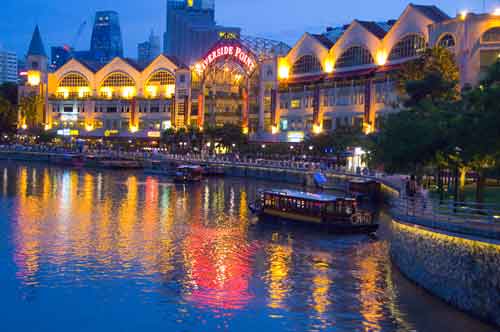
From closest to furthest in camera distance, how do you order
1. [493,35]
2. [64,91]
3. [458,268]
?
1. [458,268]
2. [493,35]
3. [64,91]

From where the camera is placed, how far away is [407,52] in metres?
97.3

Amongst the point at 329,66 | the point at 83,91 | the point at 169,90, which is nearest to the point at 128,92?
the point at 169,90

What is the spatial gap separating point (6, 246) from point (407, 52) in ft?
231

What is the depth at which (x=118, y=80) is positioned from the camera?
15838 cm

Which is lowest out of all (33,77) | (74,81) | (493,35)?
(493,35)

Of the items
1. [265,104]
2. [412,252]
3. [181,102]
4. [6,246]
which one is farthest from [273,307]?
[181,102]

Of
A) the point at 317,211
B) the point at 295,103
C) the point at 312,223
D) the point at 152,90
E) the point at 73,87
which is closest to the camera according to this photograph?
the point at 317,211

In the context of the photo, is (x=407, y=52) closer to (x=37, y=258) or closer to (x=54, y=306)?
(x=37, y=258)

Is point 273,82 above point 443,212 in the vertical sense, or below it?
above

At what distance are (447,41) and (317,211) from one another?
149 ft

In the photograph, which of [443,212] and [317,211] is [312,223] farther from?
[443,212]

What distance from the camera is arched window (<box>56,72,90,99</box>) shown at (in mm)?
161125

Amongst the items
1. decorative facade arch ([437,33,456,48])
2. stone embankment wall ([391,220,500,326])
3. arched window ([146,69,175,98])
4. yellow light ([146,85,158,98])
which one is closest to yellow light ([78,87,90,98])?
arched window ([146,69,175,98])

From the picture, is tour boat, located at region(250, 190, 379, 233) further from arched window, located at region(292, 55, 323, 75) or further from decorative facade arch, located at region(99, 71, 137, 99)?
decorative facade arch, located at region(99, 71, 137, 99)
